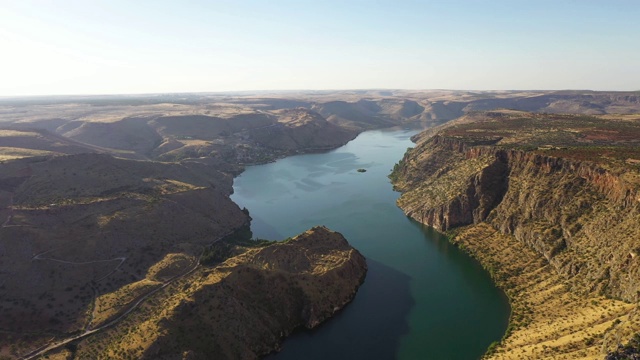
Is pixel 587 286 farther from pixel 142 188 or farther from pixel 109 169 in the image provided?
pixel 109 169

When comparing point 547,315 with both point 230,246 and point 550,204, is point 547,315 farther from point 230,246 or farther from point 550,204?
point 230,246

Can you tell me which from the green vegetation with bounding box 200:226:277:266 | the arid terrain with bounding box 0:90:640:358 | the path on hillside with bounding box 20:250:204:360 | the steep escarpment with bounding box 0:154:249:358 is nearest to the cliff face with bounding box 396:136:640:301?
the arid terrain with bounding box 0:90:640:358

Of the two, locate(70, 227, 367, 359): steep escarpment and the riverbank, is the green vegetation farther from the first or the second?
the riverbank

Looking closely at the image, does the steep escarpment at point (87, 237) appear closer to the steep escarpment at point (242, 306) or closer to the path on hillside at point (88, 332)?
the path on hillside at point (88, 332)

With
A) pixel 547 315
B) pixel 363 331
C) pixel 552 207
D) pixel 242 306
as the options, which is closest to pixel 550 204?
pixel 552 207

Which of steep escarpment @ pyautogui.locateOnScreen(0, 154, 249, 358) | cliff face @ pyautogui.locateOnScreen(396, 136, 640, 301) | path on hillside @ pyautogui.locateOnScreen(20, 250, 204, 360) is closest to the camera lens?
A: path on hillside @ pyautogui.locateOnScreen(20, 250, 204, 360)

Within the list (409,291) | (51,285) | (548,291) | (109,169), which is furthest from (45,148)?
(548,291)
